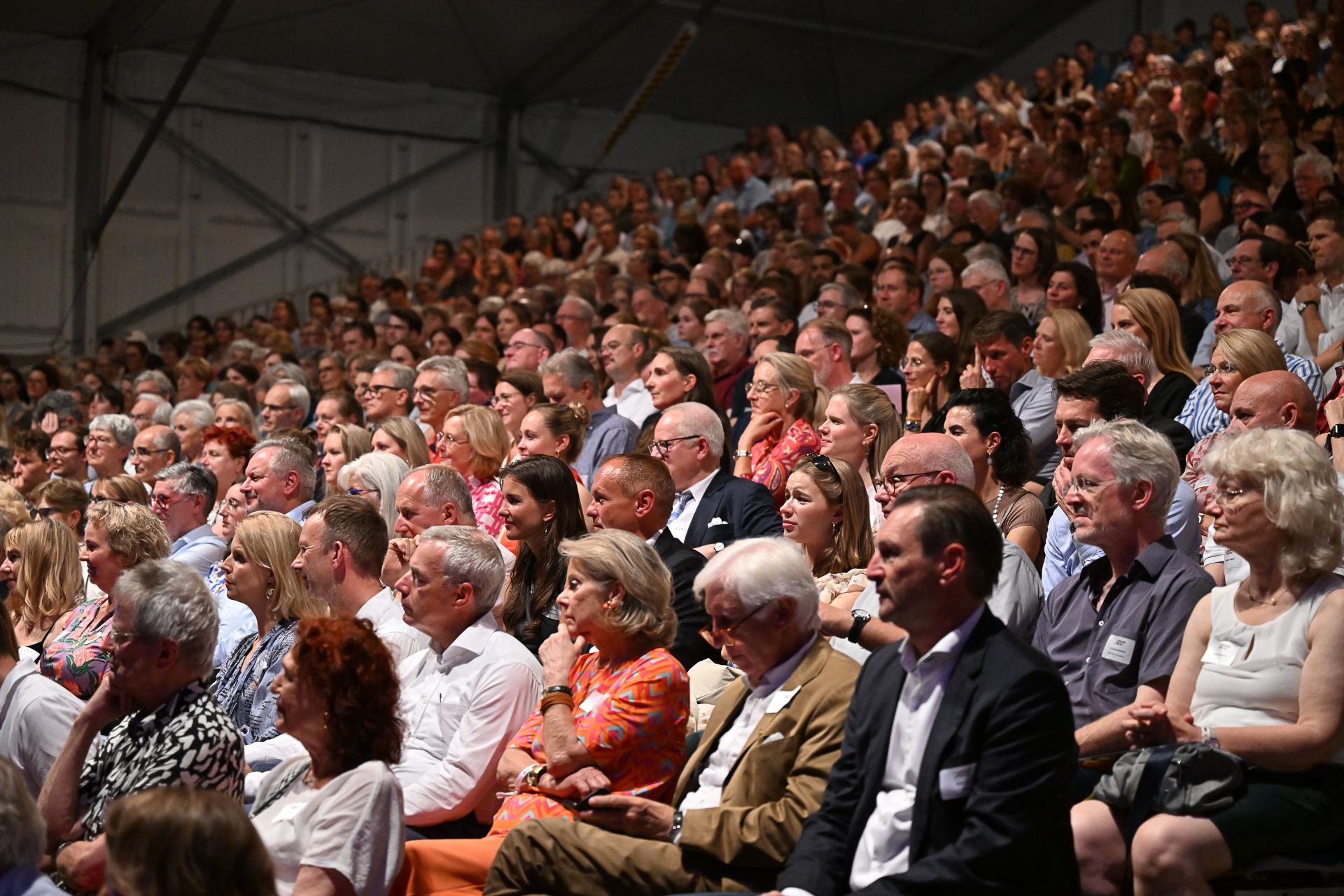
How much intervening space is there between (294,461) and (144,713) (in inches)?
114

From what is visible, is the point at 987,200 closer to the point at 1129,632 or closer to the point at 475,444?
the point at 475,444

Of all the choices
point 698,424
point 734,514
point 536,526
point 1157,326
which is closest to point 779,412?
point 698,424

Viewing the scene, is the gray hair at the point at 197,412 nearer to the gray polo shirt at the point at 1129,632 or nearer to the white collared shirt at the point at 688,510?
the white collared shirt at the point at 688,510

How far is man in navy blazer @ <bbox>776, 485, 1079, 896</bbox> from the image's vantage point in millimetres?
2748

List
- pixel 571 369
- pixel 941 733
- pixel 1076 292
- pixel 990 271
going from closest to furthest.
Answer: pixel 941 733, pixel 1076 292, pixel 571 369, pixel 990 271

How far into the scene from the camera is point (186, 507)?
6.29 metres

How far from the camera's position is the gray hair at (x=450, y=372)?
25.7ft

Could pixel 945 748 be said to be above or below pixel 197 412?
below

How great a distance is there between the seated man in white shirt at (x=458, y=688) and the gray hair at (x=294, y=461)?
211 centimetres

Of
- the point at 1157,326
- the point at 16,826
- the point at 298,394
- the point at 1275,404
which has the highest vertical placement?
the point at 1157,326

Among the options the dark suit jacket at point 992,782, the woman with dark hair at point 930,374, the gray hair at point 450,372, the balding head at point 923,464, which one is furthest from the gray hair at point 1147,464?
the gray hair at point 450,372

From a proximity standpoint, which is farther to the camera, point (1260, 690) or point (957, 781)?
point (1260, 690)

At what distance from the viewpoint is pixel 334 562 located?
15.6ft

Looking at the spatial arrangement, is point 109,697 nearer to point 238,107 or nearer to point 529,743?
point 529,743
